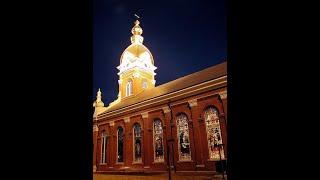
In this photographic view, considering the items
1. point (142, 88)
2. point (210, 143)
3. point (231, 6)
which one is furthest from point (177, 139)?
point (231, 6)

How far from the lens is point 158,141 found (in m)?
22.0

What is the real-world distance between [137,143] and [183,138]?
231 inches

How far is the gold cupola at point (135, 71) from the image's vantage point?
1375 inches

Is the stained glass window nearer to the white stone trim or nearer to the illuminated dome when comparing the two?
the white stone trim

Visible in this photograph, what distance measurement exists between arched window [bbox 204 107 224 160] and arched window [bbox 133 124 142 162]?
7.93m

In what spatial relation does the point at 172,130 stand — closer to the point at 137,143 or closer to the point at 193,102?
the point at 193,102

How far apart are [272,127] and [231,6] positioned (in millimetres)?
918

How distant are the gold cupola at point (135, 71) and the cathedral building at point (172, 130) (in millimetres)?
7702

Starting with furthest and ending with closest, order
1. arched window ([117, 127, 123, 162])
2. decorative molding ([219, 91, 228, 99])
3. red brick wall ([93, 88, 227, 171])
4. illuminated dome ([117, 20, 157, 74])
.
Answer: illuminated dome ([117, 20, 157, 74])
arched window ([117, 127, 123, 162])
red brick wall ([93, 88, 227, 171])
decorative molding ([219, 91, 228, 99])

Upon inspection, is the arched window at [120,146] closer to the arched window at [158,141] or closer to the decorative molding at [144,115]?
the decorative molding at [144,115]

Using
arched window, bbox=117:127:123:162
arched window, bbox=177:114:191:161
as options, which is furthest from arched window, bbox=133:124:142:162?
arched window, bbox=177:114:191:161

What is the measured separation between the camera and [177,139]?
20.5 metres

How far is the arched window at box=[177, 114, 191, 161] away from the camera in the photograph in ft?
64.8

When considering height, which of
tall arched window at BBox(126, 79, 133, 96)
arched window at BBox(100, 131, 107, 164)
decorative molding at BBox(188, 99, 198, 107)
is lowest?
arched window at BBox(100, 131, 107, 164)
